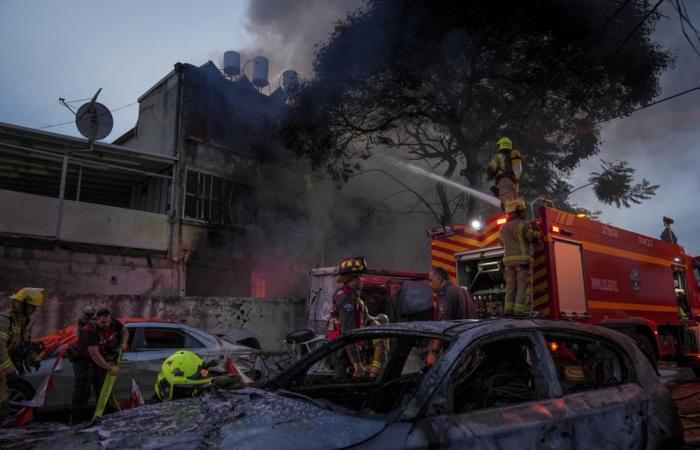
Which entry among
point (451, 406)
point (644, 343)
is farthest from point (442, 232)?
point (451, 406)

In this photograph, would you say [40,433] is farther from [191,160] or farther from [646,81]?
[646,81]

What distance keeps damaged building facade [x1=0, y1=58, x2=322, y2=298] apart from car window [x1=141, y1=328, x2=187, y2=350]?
6831 mm

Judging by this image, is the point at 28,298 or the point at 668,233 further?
the point at 668,233

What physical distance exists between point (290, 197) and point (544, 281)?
12673 millimetres

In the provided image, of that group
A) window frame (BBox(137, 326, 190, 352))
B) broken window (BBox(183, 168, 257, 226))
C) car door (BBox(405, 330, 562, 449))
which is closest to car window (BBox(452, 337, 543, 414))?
car door (BBox(405, 330, 562, 449))

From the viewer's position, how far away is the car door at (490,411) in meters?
2.21

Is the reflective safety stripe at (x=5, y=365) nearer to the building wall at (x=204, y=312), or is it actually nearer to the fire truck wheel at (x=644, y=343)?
the building wall at (x=204, y=312)

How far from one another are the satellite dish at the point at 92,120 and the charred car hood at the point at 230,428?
38.1ft

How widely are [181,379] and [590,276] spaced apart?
579 cm

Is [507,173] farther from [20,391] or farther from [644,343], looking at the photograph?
[20,391]

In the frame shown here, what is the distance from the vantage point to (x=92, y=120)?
12.3 meters

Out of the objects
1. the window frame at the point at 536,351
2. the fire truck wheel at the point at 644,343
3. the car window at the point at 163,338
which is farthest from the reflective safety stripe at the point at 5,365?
the fire truck wheel at the point at 644,343

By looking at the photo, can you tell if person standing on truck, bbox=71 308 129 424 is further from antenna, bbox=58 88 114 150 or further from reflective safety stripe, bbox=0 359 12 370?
antenna, bbox=58 88 114 150

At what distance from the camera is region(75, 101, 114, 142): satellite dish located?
1223 cm
